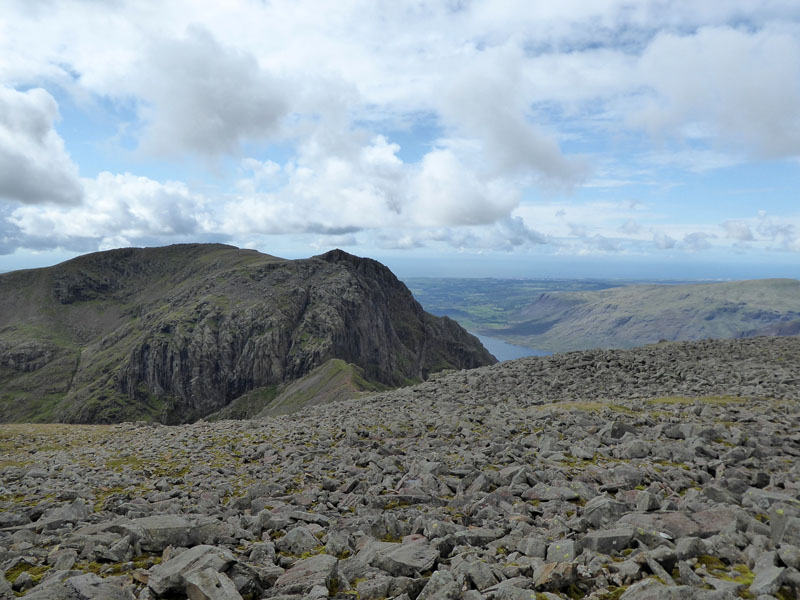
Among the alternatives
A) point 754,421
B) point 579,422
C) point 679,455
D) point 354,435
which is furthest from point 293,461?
point 754,421

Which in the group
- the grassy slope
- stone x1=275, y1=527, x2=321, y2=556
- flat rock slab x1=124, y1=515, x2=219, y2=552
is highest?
flat rock slab x1=124, y1=515, x2=219, y2=552

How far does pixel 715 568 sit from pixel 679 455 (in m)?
11.2

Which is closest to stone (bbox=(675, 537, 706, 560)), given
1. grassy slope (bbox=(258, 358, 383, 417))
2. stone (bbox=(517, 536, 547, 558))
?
stone (bbox=(517, 536, 547, 558))

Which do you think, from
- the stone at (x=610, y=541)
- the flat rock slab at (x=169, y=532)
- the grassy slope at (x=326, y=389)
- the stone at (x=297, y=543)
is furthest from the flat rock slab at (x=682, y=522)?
the grassy slope at (x=326, y=389)

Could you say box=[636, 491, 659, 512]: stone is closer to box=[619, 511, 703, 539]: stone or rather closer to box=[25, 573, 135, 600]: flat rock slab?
box=[619, 511, 703, 539]: stone

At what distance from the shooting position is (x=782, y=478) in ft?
56.1

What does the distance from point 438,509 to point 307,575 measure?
6.39m

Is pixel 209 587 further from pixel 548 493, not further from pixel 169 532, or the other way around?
pixel 548 493

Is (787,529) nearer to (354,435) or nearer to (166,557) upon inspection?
(166,557)

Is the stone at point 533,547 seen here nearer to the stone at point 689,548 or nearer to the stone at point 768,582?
the stone at point 689,548

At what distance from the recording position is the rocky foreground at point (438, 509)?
10617 millimetres

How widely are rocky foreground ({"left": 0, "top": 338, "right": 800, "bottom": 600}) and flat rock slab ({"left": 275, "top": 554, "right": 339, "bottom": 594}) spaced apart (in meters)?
0.05

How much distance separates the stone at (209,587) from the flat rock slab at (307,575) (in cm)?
125

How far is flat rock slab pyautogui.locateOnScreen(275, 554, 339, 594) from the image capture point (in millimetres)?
10945
